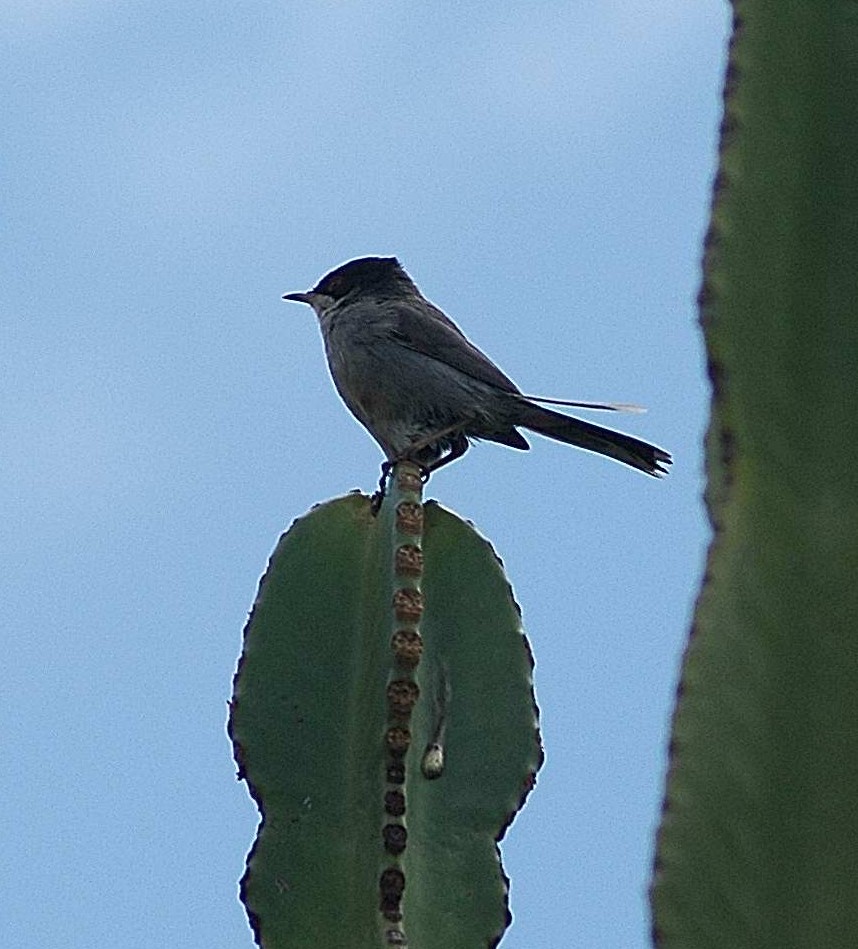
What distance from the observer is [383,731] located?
3.54 metres

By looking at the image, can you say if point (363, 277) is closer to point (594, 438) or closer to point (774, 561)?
point (594, 438)

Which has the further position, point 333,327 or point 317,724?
point 333,327

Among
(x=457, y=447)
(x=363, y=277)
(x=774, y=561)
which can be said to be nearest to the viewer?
(x=774, y=561)

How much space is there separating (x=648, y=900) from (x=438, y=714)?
1434 millimetres

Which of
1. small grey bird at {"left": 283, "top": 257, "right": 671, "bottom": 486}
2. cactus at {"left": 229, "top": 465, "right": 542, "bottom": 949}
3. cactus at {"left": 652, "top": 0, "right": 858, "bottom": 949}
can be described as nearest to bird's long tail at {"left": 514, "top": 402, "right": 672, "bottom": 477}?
small grey bird at {"left": 283, "top": 257, "right": 671, "bottom": 486}

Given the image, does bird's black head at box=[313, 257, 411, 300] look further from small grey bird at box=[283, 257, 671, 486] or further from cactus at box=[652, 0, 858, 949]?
cactus at box=[652, 0, 858, 949]

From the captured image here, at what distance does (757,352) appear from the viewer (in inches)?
90.4

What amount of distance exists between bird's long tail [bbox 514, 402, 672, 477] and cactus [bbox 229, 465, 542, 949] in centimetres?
393

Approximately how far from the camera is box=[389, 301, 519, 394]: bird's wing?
8.02 metres

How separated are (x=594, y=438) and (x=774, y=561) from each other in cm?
558

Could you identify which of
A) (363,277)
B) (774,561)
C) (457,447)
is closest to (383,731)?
(774,561)

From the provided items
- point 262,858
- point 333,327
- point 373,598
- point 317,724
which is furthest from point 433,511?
point 333,327

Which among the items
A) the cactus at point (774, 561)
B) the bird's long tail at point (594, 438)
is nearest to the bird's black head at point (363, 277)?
the bird's long tail at point (594, 438)

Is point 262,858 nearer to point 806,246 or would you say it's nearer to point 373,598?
point 373,598
